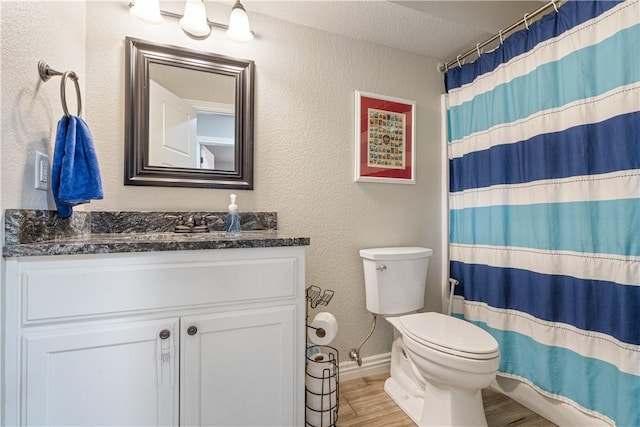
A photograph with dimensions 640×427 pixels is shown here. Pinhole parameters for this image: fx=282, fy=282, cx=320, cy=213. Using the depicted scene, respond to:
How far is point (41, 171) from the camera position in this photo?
102 centimetres

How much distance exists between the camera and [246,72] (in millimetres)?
1561

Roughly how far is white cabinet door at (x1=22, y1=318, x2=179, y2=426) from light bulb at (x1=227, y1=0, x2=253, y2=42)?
1.36 m

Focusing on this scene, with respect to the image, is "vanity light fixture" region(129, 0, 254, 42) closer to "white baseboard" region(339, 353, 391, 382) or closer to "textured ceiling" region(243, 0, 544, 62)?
"textured ceiling" region(243, 0, 544, 62)

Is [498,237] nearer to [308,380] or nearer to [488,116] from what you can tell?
[488,116]

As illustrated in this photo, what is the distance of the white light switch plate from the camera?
998mm

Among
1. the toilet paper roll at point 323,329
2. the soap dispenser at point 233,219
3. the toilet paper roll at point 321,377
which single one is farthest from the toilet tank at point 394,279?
the soap dispenser at point 233,219

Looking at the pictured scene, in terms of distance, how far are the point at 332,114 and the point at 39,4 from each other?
132cm

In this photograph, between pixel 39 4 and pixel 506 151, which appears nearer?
pixel 39 4

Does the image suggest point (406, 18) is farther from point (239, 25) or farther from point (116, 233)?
point (116, 233)

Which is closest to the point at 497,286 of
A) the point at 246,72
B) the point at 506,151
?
the point at 506,151

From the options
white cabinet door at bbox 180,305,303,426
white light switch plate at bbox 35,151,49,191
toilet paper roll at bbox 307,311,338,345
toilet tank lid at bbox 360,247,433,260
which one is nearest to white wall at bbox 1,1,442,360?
white light switch plate at bbox 35,151,49,191

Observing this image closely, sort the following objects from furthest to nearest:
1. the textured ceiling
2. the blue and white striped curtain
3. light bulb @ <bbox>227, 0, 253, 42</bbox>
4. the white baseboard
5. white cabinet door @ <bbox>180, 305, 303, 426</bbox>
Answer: the white baseboard
the textured ceiling
light bulb @ <bbox>227, 0, 253, 42</bbox>
the blue and white striped curtain
white cabinet door @ <bbox>180, 305, 303, 426</bbox>

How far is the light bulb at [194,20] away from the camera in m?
1.31

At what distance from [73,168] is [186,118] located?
0.60 m
